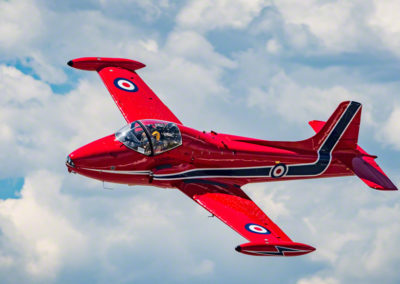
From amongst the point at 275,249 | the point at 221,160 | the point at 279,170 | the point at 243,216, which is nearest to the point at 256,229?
the point at 243,216

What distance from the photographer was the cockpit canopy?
33.3m

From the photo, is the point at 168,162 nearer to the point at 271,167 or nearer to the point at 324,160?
the point at 271,167

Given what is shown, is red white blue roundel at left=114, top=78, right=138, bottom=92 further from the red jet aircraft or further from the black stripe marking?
the black stripe marking

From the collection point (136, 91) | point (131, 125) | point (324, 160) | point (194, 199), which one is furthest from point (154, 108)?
point (324, 160)

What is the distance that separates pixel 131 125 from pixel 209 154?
3974mm

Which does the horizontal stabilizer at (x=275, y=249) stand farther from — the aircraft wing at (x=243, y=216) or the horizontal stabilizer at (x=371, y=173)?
the horizontal stabilizer at (x=371, y=173)

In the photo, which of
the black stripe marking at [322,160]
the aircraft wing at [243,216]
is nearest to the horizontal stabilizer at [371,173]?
the black stripe marking at [322,160]

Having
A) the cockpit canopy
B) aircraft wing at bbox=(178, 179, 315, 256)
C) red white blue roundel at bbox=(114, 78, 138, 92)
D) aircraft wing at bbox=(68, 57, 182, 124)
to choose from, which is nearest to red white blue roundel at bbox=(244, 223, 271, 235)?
aircraft wing at bbox=(178, 179, 315, 256)

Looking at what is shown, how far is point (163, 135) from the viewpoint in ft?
111

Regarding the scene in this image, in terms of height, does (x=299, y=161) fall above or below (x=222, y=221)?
above

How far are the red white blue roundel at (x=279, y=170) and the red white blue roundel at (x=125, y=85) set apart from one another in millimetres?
8845

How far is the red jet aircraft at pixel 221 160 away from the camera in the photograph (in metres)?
32.7

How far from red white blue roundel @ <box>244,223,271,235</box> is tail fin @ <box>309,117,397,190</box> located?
7076mm

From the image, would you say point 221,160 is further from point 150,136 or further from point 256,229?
point 256,229
